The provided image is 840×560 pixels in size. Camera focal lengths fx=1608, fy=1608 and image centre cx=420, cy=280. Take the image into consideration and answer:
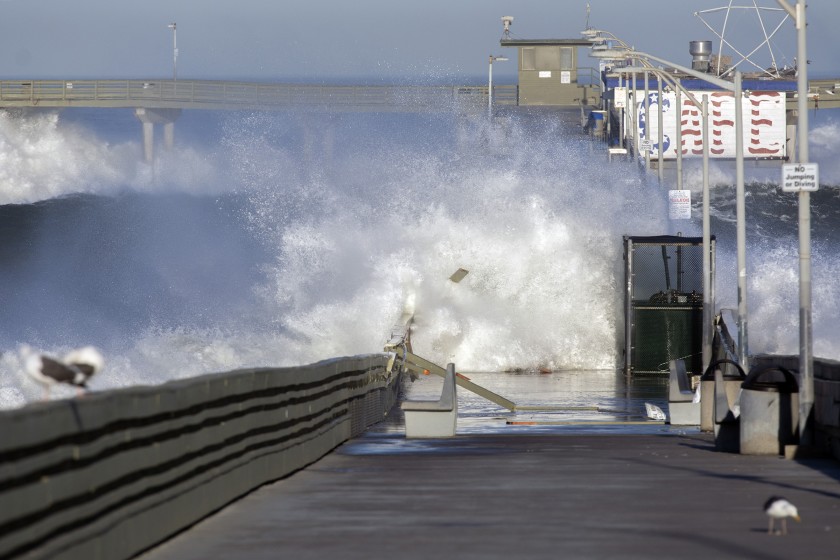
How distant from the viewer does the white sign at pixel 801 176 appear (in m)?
18.5

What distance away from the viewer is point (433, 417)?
19750mm

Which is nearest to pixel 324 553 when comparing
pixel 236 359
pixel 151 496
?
pixel 151 496

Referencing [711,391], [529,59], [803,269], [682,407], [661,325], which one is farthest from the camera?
[529,59]

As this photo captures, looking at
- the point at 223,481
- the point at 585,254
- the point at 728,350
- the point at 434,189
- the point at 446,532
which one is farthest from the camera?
the point at 434,189

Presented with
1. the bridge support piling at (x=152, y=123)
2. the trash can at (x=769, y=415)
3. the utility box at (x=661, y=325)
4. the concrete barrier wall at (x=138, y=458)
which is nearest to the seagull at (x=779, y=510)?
the concrete barrier wall at (x=138, y=458)

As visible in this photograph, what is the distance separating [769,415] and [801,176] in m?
3.18

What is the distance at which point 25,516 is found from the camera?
7516 millimetres

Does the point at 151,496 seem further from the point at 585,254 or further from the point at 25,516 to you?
the point at 585,254

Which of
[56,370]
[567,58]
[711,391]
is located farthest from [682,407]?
[567,58]

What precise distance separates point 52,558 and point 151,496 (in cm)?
180

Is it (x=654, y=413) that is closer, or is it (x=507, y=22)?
(x=654, y=413)

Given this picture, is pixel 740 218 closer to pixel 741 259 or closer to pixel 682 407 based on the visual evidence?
pixel 741 259

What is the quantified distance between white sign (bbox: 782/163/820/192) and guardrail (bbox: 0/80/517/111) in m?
73.3

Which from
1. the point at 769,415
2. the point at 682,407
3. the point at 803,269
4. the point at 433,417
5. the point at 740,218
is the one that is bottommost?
the point at 682,407
